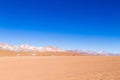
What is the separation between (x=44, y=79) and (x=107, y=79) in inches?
186

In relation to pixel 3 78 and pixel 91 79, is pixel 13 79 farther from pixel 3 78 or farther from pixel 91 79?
pixel 91 79

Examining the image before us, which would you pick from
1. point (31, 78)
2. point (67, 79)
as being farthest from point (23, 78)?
point (67, 79)

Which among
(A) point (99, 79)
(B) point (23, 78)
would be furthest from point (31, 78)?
(A) point (99, 79)

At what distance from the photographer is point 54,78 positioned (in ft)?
55.2

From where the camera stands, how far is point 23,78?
16734mm

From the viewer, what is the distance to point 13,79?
16125 millimetres

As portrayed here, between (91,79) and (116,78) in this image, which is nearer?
(91,79)

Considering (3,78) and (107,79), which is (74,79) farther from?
(3,78)

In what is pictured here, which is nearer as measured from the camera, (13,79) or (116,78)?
(13,79)

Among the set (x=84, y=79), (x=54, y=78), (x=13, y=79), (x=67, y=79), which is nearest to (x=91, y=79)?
(x=84, y=79)

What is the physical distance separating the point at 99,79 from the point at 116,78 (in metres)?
1.86

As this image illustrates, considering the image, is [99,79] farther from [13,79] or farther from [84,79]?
[13,79]

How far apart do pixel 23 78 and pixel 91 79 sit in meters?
5.12

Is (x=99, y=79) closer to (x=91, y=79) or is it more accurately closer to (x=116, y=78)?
(x=91, y=79)
